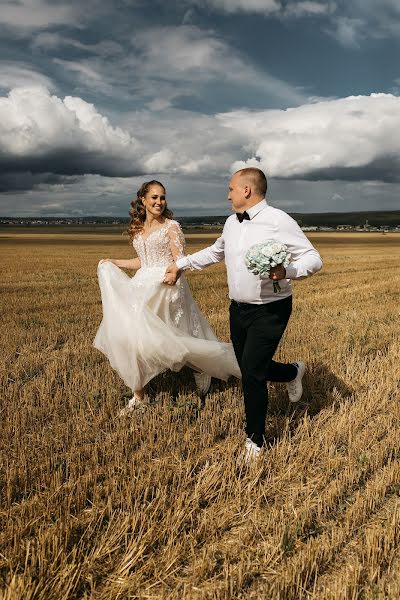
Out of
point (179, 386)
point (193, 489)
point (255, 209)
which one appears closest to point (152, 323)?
point (179, 386)

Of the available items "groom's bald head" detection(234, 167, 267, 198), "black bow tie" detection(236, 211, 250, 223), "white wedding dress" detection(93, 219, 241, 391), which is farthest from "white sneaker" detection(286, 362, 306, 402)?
"groom's bald head" detection(234, 167, 267, 198)

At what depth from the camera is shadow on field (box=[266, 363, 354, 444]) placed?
562 centimetres

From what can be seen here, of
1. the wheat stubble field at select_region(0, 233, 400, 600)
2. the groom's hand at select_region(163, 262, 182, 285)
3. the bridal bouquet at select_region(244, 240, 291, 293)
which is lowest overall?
the wheat stubble field at select_region(0, 233, 400, 600)

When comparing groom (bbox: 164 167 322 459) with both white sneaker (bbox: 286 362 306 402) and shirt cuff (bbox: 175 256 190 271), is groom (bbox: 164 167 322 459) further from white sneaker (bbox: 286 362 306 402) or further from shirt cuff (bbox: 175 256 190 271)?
white sneaker (bbox: 286 362 306 402)

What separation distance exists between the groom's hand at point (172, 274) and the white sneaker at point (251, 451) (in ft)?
6.32

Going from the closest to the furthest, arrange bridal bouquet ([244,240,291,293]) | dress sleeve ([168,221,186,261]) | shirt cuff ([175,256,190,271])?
1. bridal bouquet ([244,240,291,293])
2. shirt cuff ([175,256,190,271])
3. dress sleeve ([168,221,186,261])

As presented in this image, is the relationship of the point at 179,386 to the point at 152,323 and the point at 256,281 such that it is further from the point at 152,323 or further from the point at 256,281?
the point at 256,281

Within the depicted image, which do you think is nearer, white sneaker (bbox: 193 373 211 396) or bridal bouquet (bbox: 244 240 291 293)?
bridal bouquet (bbox: 244 240 291 293)

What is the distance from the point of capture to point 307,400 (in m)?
6.55

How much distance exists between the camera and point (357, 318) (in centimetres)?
1260

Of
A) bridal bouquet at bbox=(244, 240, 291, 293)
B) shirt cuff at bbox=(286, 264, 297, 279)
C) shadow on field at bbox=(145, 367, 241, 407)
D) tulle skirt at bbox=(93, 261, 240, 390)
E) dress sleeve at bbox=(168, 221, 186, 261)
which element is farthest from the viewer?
shadow on field at bbox=(145, 367, 241, 407)

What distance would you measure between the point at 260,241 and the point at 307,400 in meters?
2.86

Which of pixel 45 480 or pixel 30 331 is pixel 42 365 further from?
pixel 45 480

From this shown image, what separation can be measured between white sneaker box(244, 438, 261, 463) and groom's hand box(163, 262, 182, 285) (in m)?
1.93
